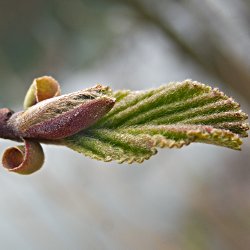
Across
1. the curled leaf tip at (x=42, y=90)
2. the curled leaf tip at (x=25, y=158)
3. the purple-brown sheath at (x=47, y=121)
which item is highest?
the curled leaf tip at (x=42, y=90)

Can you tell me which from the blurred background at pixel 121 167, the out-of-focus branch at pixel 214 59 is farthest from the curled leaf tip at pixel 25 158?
the blurred background at pixel 121 167

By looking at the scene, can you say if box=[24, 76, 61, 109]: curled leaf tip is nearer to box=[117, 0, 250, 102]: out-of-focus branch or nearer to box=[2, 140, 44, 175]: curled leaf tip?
box=[2, 140, 44, 175]: curled leaf tip

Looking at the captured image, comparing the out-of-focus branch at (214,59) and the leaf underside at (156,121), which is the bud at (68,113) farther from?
the out-of-focus branch at (214,59)

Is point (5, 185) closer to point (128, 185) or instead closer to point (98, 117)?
point (128, 185)

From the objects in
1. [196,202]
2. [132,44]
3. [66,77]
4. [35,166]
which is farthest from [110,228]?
[35,166]

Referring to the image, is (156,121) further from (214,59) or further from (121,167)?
(121,167)

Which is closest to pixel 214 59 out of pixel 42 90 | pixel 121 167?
pixel 121 167
